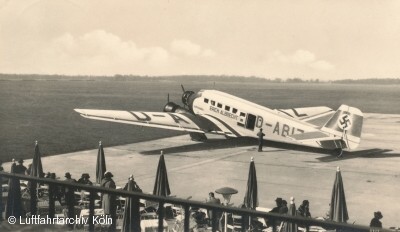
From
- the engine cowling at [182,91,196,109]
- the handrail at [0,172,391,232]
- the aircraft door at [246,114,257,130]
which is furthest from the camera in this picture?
the engine cowling at [182,91,196,109]

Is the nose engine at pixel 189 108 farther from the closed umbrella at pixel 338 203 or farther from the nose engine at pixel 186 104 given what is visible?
the closed umbrella at pixel 338 203

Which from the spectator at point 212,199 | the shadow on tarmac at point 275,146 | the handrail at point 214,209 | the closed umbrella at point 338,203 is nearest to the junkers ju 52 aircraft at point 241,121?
the shadow on tarmac at point 275,146

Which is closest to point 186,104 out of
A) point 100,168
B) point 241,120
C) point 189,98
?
point 189,98

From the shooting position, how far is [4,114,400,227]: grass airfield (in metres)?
17.0

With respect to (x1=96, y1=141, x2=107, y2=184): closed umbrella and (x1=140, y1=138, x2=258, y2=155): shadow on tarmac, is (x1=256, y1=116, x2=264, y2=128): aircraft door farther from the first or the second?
(x1=96, y1=141, x2=107, y2=184): closed umbrella

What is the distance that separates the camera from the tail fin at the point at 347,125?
23.4 m

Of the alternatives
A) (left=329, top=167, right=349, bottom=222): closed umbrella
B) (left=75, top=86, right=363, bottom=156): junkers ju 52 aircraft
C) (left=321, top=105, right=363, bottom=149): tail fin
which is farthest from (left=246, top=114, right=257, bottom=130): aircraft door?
(left=329, top=167, right=349, bottom=222): closed umbrella

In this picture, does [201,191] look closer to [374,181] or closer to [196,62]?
[374,181]

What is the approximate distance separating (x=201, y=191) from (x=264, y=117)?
30.1 ft

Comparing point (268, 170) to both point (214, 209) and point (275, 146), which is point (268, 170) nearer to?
point (275, 146)

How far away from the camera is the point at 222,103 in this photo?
2844 cm

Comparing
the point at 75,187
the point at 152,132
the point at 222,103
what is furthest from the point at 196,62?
the point at 75,187

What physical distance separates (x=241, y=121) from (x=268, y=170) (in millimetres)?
6064

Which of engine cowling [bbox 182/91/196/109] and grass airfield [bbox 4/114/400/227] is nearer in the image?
grass airfield [bbox 4/114/400/227]
